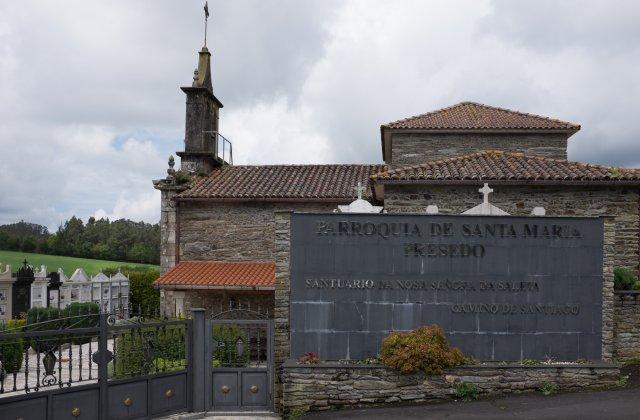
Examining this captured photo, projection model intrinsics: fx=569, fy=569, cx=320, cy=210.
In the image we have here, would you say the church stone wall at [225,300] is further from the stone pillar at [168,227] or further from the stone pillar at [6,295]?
the stone pillar at [6,295]

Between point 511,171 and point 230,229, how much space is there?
9.15m

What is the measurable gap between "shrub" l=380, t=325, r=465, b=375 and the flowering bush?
46.5 inches

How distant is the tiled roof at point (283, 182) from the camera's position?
60.9 feet

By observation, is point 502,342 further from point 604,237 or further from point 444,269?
point 604,237

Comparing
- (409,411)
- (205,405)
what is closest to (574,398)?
A: (409,411)

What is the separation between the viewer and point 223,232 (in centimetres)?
1895

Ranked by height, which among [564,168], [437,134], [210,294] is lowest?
[210,294]

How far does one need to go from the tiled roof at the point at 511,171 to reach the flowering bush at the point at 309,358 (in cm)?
543

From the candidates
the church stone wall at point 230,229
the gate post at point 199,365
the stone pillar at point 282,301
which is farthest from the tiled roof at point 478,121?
the gate post at point 199,365

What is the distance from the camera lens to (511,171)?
1455 centimetres

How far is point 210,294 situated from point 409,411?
9.60 m

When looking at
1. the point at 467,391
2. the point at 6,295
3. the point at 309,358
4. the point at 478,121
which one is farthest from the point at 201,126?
the point at 467,391

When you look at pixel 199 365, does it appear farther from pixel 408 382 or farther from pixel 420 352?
pixel 420 352

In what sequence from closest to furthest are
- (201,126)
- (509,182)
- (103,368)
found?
(103,368)
(509,182)
(201,126)
